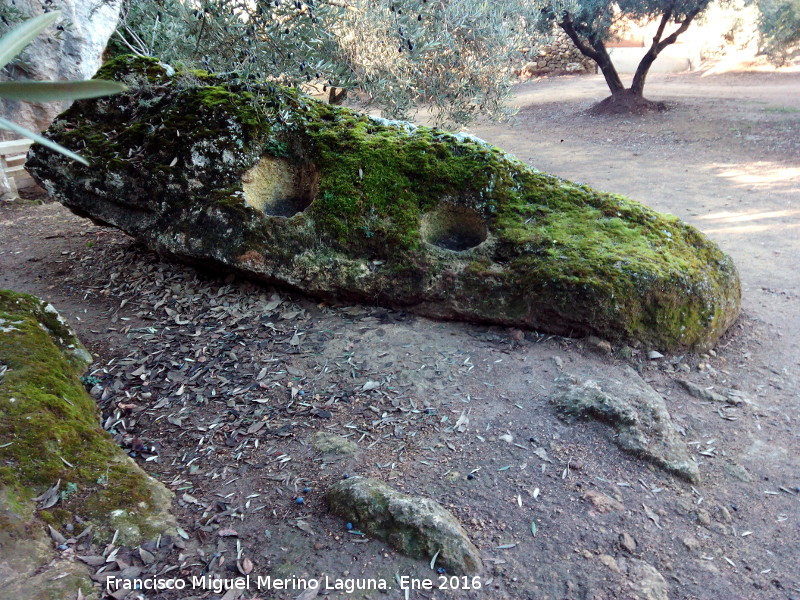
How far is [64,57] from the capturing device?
Result: 8.96 meters

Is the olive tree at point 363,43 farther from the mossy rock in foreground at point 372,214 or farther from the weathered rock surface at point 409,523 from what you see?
the weathered rock surface at point 409,523

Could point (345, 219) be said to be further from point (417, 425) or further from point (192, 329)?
point (417, 425)

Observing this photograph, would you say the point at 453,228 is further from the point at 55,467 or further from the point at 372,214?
the point at 55,467

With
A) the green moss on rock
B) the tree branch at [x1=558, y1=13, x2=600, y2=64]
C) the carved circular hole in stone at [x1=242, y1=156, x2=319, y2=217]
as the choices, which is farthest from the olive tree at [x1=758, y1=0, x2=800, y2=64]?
the green moss on rock

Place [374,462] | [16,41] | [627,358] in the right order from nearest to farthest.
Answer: [16,41] < [374,462] < [627,358]

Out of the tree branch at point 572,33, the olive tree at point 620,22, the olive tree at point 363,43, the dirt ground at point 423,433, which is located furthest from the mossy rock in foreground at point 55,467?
the tree branch at point 572,33

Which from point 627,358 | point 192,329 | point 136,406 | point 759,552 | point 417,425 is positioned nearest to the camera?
point 759,552

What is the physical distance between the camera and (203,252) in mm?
4691

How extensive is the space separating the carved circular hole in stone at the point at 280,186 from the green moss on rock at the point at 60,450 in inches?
80.4

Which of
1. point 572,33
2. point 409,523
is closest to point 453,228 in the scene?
point 409,523

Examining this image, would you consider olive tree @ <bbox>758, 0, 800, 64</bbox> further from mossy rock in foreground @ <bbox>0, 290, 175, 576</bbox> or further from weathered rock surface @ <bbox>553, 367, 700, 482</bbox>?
mossy rock in foreground @ <bbox>0, 290, 175, 576</bbox>

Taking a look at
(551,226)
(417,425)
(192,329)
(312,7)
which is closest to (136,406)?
(192,329)

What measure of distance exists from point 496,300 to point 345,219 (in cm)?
135

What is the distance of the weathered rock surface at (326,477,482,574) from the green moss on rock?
85cm
